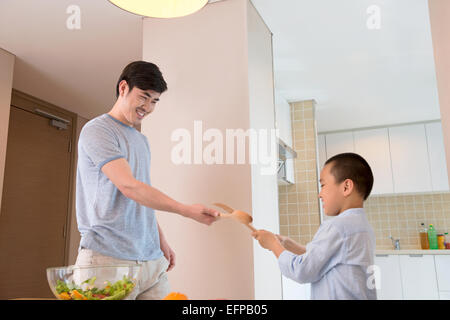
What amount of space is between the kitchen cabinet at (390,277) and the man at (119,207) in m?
3.48

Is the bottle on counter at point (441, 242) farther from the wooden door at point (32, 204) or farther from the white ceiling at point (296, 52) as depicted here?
the wooden door at point (32, 204)

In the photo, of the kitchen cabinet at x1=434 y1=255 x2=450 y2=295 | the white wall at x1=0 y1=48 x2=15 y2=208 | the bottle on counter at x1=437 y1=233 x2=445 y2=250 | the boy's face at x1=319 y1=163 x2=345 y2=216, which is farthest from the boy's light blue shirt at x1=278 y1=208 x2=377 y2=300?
the bottle on counter at x1=437 y1=233 x2=445 y2=250

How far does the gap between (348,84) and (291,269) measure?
2889 millimetres

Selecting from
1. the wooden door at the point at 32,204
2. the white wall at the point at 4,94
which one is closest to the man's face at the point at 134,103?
the white wall at the point at 4,94

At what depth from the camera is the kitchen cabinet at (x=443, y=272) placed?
4.03m

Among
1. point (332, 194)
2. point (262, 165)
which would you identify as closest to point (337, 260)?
point (332, 194)

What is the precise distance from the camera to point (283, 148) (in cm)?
307

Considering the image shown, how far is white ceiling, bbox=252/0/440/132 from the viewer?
2.42 metres

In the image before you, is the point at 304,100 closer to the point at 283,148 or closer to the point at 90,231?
the point at 283,148

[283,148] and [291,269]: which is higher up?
[283,148]

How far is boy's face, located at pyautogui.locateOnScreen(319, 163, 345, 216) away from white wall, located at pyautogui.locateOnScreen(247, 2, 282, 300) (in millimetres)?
732

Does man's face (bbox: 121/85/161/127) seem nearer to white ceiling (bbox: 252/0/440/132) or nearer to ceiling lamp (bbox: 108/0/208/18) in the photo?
ceiling lamp (bbox: 108/0/208/18)
